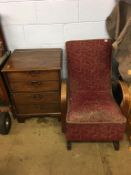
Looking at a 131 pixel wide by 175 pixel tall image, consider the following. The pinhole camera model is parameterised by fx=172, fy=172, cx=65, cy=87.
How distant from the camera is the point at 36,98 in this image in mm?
1736

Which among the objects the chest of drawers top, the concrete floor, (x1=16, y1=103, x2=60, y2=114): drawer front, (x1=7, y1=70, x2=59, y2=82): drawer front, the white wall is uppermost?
the white wall

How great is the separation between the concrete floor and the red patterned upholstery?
6.6 inches

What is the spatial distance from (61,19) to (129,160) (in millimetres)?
1470

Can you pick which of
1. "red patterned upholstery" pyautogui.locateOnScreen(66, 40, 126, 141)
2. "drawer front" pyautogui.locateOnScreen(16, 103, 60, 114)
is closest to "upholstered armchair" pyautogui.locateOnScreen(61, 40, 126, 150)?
"red patterned upholstery" pyautogui.locateOnScreen(66, 40, 126, 141)

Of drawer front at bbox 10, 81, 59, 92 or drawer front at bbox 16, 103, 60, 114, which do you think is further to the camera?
drawer front at bbox 16, 103, 60, 114

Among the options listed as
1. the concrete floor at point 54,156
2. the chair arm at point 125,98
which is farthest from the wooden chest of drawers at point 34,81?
the chair arm at point 125,98

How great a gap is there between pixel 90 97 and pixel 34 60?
644 mm

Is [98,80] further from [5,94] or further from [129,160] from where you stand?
[5,94]

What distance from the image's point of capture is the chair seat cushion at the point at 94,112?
1.42 m

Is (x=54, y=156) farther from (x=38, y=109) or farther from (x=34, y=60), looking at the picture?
(x=34, y=60)

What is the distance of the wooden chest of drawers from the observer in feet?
5.08

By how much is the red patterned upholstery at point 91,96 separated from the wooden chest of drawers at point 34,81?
20 centimetres

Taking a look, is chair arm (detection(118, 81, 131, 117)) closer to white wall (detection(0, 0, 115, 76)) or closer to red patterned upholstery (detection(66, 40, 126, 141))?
red patterned upholstery (detection(66, 40, 126, 141))

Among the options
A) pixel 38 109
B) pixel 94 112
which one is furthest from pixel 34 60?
pixel 94 112
